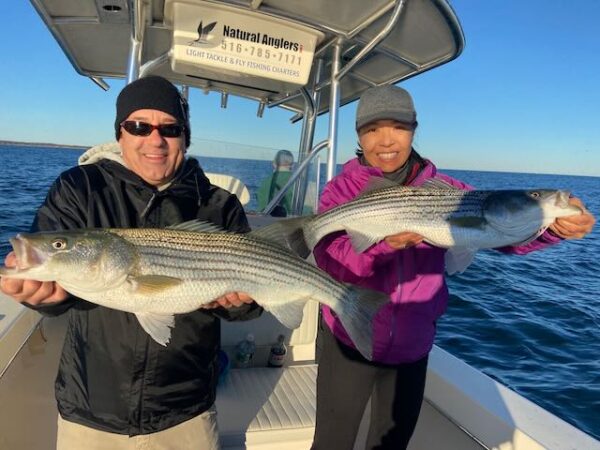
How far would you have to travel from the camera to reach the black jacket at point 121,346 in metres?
2.41

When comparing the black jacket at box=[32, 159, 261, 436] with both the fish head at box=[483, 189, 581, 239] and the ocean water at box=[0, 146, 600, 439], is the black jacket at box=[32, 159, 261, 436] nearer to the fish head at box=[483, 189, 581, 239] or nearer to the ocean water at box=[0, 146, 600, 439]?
the fish head at box=[483, 189, 581, 239]

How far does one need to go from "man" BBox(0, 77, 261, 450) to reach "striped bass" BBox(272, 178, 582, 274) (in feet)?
2.57

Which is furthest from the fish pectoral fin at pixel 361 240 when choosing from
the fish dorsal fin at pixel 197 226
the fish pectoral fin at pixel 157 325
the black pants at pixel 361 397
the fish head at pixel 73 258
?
the fish head at pixel 73 258

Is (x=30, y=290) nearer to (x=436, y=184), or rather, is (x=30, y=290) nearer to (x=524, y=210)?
(x=436, y=184)

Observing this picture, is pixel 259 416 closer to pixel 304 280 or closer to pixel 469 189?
pixel 304 280

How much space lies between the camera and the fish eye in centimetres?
224

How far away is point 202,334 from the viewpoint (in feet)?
8.65

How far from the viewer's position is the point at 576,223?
9.02 ft

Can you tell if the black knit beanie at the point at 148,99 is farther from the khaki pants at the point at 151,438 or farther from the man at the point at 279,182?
the man at the point at 279,182

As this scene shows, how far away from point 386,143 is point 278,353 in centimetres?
283

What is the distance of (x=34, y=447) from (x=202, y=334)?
1.94 m

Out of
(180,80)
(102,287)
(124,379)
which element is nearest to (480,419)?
(124,379)

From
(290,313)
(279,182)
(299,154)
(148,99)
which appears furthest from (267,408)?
(299,154)

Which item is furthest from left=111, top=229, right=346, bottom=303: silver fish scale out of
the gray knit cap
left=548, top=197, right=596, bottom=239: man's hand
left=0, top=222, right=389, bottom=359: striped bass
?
left=548, top=197, right=596, bottom=239: man's hand
